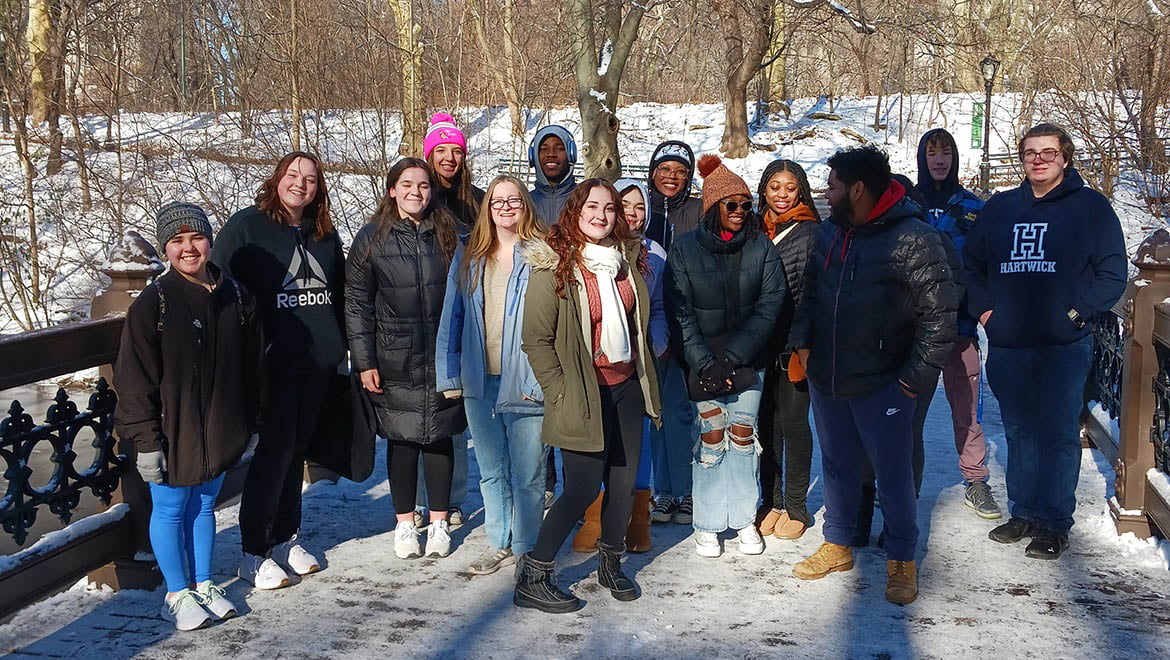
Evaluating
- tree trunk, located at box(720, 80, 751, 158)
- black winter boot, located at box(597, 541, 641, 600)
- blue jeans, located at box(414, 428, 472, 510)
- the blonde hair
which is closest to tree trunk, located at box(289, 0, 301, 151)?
blue jeans, located at box(414, 428, 472, 510)

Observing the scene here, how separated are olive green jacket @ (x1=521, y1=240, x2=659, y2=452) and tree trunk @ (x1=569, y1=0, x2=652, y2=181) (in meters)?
9.42

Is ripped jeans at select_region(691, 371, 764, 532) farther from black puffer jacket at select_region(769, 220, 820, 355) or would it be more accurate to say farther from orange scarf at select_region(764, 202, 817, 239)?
orange scarf at select_region(764, 202, 817, 239)

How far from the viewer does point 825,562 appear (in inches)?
174

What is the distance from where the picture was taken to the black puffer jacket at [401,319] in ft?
14.8

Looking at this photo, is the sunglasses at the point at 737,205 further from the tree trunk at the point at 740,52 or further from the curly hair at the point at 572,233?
the tree trunk at the point at 740,52

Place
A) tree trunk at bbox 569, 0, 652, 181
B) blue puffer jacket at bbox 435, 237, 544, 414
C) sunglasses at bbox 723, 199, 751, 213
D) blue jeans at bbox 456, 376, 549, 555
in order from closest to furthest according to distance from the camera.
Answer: blue puffer jacket at bbox 435, 237, 544, 414
blue jeans at bbox 456, 376, 549, 555
sunglasses at bbox 723, 199, 751, 213
tree trunk at bbox 569, 0, 652, 181

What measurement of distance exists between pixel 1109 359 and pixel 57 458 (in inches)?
238

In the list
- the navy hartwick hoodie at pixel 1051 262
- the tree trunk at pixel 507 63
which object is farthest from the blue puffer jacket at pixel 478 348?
the tree trunk at pixel 507 63

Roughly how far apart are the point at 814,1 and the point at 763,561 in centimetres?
1292

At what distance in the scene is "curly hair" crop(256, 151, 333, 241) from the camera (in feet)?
14.2

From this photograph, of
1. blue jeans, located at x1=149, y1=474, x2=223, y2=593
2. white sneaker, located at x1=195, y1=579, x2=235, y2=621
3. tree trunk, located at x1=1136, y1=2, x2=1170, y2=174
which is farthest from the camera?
tree trunk, located at x1=1136, y1=2, x2=1170, y2=174

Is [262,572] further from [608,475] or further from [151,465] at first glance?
[608,475]

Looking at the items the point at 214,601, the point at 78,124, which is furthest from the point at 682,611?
the point at 78,124

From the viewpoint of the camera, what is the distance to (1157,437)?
482 centimetres
